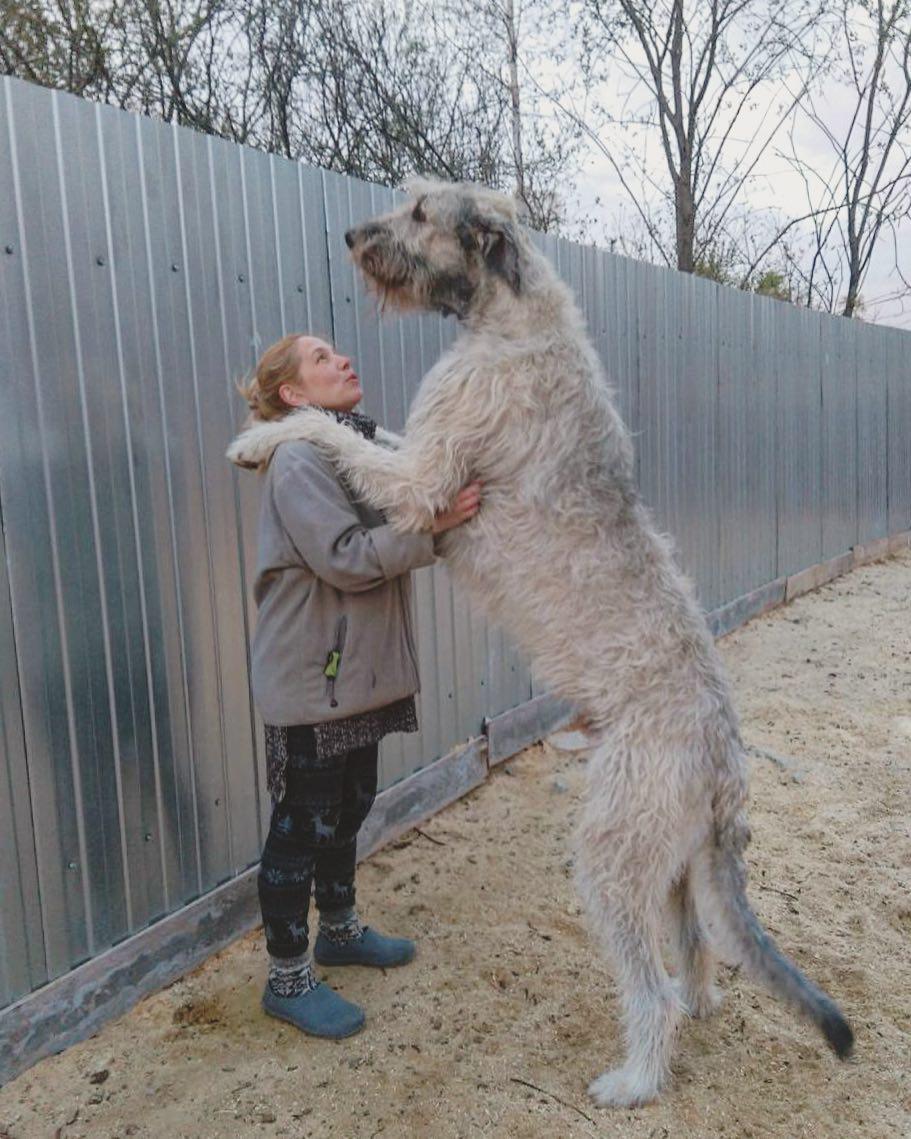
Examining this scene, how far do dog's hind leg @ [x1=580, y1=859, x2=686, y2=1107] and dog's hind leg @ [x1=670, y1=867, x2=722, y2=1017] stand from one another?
30 centimetres

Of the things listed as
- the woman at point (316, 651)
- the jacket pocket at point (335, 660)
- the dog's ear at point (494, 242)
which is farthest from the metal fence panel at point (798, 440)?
the jacket pocket at point (335, 660)

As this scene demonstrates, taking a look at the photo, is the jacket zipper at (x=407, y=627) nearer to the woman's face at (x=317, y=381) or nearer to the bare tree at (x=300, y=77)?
the woman's face at (x=317, y=381)

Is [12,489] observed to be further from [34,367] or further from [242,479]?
[242,479]

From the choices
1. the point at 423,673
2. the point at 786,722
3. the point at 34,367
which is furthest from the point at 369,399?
the point at 786,722

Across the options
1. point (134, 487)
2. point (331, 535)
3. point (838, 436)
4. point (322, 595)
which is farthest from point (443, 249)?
point (838, 436)

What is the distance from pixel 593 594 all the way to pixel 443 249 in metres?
1.28

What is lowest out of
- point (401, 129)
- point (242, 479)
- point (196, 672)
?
point (196, 672)

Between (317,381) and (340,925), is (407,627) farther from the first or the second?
(340,925)

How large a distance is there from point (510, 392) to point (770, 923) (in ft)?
8.51

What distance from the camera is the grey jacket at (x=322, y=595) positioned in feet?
9.11

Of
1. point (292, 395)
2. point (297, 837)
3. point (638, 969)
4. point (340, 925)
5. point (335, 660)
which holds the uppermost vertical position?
point (292, 395)

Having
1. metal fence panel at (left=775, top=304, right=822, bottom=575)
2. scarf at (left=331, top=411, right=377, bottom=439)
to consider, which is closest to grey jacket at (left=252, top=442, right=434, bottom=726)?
scarf at (left=331, top=411, right=377, bottom=439)

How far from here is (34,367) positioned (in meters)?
2.87

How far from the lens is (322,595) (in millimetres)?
2934
